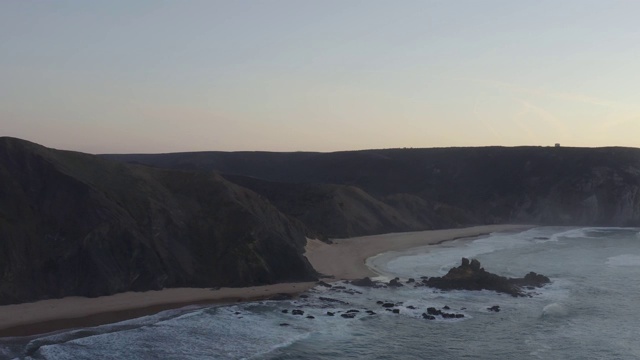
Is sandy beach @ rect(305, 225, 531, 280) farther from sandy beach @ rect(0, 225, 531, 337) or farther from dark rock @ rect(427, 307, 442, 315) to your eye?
dark rock @ rect(427, 307, 442, 315)

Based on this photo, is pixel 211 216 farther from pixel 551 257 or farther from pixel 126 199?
pixel 551 257

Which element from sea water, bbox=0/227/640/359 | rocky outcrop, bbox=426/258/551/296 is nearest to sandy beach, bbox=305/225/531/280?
sea water, bbox=0/227/640/359

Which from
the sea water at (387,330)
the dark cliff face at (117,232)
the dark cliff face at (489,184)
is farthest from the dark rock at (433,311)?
the dark cliff face at (489,184)

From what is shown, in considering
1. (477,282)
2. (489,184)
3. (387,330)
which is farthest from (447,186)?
(387,330)

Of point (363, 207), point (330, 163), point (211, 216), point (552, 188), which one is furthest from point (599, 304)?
point (330, 163)

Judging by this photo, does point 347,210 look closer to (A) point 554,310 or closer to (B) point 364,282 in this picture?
(B) point 364,282

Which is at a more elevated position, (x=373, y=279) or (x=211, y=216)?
(x=211, y=216)

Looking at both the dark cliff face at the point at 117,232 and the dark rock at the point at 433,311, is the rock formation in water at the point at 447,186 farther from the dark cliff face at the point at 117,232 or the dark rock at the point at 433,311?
the dark rock at the point at 433,311
